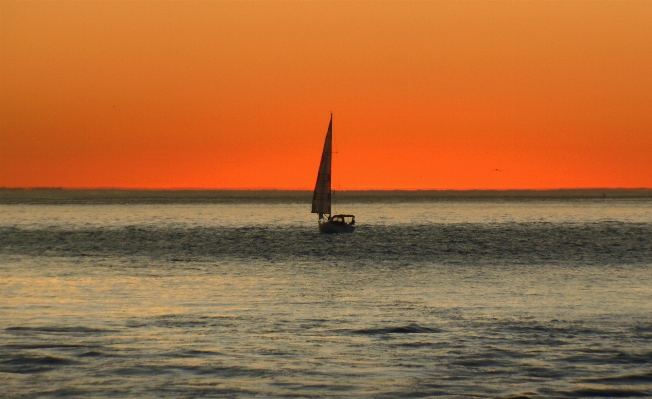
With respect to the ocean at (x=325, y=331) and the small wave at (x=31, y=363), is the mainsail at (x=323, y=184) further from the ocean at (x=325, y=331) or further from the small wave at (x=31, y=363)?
the small wave at (x=31, y=363)

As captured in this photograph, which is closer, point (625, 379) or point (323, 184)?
point (625, 379)

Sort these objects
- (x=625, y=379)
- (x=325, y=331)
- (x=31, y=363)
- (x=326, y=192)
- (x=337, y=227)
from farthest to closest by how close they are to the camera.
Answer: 1. (x=326, y=192)
2. (x=337, y=227)
3. (x=325, y=331)
4. (x=31, y=363)
5. (x=625, y=379)

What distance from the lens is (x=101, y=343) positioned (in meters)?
24.3

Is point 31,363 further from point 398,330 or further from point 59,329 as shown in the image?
point 398,330

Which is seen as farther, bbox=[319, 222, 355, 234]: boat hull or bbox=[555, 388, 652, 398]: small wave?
bbox=[319, 222, 355, 234]: boat hull

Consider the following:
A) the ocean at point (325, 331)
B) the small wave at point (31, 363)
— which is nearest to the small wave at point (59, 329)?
the ocean at point (325, 331)

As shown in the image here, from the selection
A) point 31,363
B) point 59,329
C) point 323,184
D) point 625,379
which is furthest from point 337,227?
point 625,379

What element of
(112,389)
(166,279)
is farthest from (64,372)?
(166,279)

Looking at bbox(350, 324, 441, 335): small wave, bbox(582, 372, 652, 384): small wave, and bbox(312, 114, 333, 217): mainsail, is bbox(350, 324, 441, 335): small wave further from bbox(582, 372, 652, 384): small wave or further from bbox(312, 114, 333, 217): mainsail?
bbox(312, 114, 333, 217): mainsail

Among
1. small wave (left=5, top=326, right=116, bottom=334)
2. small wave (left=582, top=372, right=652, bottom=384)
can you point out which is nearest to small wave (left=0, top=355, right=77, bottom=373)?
small wave (left=5, top=326, right=116, bottom=334)

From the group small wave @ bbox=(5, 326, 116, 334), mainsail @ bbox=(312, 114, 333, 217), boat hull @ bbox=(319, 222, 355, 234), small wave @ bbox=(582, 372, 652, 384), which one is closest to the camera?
small wave @ bbox=(582, 372, 652, 384)

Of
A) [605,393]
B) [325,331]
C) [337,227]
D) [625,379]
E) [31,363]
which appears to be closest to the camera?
[605,393]

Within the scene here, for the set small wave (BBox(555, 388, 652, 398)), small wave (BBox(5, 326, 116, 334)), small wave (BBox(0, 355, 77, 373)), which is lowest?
small wave (BBox(555, 388, 652, 398))

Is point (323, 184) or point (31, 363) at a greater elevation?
point (323, 184)
